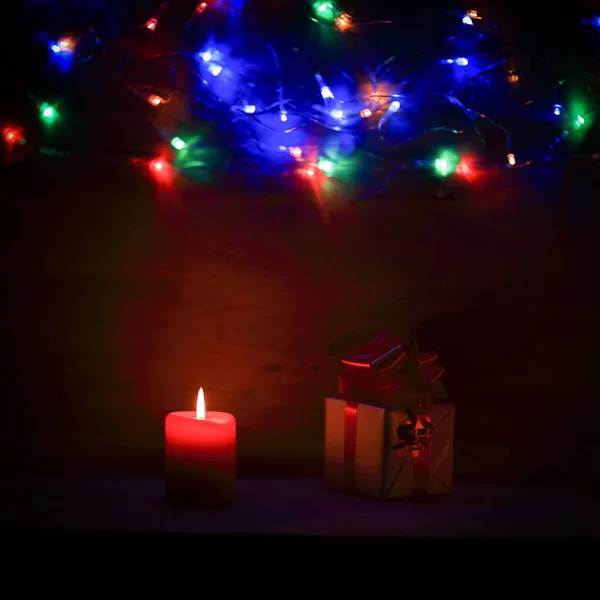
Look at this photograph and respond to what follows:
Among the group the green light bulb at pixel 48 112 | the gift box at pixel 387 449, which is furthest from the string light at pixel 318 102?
the gift box at pixel 387 449

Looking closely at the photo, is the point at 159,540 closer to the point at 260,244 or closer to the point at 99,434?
the point at 99,434

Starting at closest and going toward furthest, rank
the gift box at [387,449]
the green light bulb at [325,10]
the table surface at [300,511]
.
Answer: the table surface at [300,511]
the gift box at [387,449]
the green light bulb at [325,10]

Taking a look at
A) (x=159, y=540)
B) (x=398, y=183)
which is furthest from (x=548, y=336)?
(x=159, y=540)

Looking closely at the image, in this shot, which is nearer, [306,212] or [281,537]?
[281,537]

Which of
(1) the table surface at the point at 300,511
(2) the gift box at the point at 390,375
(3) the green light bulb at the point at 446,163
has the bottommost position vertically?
(1) the table surface at the point at 300,511

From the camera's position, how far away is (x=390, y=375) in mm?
1243

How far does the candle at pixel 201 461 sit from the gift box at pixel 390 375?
20 cm

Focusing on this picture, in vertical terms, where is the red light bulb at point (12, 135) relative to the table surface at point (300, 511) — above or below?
above

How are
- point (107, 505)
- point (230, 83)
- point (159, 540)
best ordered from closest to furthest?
point (159, 540)
point (107, 505)
point (230, 83)

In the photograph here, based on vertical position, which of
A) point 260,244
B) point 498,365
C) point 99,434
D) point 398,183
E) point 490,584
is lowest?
point 490,584

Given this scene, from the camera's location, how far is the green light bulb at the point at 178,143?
1.38 meters

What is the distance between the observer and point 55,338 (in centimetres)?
140

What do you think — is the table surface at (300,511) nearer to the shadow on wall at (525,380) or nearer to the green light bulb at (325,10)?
the shadow on wall at (525,380)

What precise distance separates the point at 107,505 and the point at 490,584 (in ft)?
1.75
